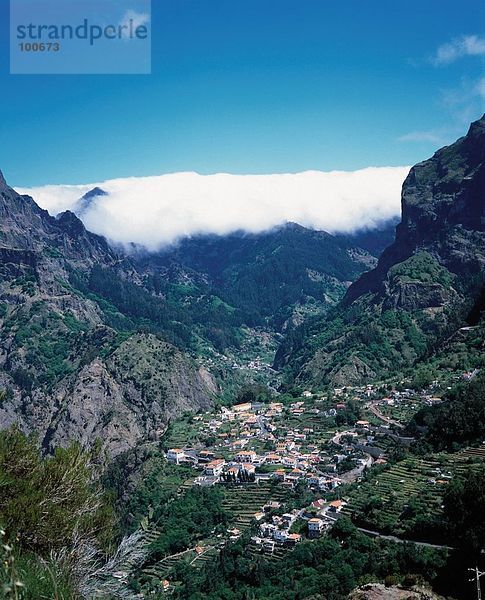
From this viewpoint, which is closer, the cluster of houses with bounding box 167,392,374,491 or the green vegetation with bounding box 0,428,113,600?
the green vegetation with bounding box 0,428,113,600

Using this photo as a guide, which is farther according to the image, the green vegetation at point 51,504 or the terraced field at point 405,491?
the terraced field at point 405,491

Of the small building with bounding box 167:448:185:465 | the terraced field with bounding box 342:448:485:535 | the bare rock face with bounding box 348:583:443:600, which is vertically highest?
the bare rock face with bounding box 348:583:443:600

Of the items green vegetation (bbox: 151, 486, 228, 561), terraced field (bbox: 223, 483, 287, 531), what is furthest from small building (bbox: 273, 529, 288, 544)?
green vegetation (bbox: 151, 486, 228, 561)

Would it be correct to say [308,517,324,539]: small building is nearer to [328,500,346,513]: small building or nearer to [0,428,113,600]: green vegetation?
[328,500,346,513]: small building

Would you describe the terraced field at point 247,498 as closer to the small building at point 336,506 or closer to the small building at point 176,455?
the small building at point 336,506

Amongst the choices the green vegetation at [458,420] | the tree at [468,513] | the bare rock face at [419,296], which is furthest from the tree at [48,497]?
the bare rock face at [419,296]

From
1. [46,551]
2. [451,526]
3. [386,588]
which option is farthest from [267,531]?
[46,551]

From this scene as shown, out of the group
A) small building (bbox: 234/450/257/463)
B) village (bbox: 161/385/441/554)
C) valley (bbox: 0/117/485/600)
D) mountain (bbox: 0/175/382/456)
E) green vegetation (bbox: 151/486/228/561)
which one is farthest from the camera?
mountain (bbox: 0/175/382/456)

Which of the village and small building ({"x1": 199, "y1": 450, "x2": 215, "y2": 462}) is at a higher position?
the village
